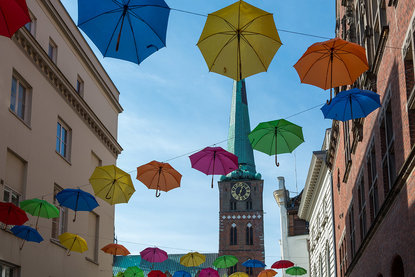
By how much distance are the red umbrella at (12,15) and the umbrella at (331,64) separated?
733cm

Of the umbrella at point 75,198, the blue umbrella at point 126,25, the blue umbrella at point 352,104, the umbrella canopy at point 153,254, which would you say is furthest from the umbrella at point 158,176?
the umbrella canopy at point 153,254

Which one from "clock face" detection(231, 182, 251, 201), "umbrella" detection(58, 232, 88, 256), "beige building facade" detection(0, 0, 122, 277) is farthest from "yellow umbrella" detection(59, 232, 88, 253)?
"clock face" detection(231, 182, 251, 201)

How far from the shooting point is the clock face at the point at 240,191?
142625 millimetres

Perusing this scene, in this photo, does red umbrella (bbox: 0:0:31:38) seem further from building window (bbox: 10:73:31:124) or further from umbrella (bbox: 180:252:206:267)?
umbrella (bbox: 180:252:206:267)

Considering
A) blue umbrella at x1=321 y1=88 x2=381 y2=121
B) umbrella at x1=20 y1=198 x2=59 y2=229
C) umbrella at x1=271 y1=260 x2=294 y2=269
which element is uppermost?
blue umbrella at x1=321 y1=88 x2=381 y2=121

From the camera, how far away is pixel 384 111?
19.2 metres

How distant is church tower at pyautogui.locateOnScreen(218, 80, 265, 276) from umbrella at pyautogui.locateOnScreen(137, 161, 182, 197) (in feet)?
366

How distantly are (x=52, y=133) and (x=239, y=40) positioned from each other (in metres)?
14.4

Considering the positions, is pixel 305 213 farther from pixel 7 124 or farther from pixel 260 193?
pixel 260 193

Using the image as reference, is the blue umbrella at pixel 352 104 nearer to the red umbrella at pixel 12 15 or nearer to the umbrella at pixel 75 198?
the red umbrella at pixel 12 15

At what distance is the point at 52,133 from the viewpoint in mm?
28266

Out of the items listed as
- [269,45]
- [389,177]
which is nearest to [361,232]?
[389,177]

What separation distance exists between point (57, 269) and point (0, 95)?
8.75 m

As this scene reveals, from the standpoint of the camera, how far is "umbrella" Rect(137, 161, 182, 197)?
2575 centimetres
